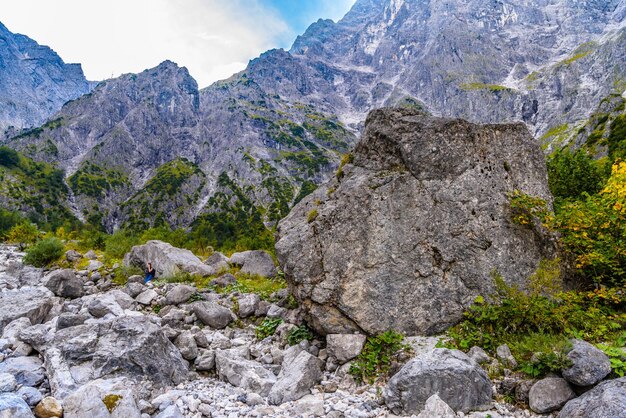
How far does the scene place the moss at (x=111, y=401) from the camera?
7.01 metres

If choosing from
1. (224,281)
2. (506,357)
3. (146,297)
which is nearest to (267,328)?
(146,297)

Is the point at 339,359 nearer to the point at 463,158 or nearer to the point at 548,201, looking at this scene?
the point at 463,158

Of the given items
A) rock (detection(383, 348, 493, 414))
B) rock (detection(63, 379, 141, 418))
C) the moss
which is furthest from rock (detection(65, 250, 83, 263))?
rock (detection(383, 348, 493, 414))

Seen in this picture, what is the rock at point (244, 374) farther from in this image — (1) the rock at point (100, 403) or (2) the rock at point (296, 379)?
(1) the rock at point (100, 403)

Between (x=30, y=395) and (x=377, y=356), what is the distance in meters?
7.91

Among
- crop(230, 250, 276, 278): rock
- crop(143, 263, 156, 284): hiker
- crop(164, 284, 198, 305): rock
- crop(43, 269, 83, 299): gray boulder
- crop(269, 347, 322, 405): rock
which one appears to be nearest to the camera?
crop(269, 347, 322, 405): rock

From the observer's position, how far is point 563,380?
684 cm

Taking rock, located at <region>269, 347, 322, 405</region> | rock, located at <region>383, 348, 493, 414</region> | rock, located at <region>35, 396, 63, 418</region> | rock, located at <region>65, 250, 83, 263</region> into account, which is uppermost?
rock, located at <region>65, 250, 83, 263</region>

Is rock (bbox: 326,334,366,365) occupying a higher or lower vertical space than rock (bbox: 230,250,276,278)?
lower

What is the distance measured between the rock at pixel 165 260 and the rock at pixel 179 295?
16.0 ft

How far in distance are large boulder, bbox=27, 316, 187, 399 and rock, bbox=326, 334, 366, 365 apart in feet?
13.2

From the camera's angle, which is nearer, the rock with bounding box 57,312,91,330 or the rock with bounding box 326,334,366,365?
the rock with bounding box 326,334,366,365

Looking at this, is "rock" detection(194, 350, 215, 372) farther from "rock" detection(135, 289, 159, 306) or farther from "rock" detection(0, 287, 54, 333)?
"rock" detection(0, 287, 54, 333)

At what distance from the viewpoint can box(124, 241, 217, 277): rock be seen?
67.7 feet
